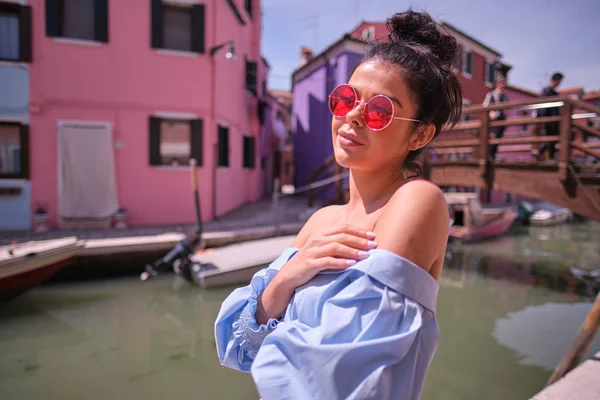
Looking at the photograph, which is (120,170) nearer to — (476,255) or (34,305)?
(34,305)

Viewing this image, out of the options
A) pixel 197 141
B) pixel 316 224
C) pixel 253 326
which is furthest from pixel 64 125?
pixel 253 326

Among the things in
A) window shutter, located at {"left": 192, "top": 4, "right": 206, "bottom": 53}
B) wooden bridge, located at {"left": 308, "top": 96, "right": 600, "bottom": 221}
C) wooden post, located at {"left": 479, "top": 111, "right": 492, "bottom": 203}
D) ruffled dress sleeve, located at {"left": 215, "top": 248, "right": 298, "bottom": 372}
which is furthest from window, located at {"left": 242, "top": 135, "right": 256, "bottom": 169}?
ruffled dress sleeve, located at {"left": 215, "top": 248, "right": 298, "bottom": 372}

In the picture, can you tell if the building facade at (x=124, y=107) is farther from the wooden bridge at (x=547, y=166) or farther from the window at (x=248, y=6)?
the wooden bridge at (x=547, y=166)

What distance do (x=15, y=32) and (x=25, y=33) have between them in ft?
1.36

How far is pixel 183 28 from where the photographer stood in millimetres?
10344

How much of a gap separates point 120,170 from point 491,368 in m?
8.91

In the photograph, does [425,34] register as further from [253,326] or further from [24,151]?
[24,151]

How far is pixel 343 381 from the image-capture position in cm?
73

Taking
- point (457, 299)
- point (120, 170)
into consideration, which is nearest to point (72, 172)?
point (120, 170)

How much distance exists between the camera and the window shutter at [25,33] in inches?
348

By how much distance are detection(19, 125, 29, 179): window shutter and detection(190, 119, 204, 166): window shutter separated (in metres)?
3.72

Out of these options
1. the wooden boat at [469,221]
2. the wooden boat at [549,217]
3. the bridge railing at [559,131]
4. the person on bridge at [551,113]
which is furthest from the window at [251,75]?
the wooden boat at [549,217]

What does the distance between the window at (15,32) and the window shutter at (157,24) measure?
105 inches

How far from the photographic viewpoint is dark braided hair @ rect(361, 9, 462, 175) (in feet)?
3.06
